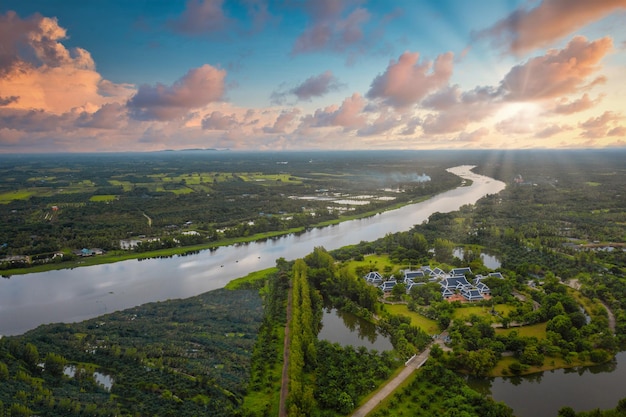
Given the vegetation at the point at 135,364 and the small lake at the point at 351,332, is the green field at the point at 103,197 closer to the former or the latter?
the vegetation at the point at 135,364

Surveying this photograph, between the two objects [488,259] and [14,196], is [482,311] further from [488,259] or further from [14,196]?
[14,196]

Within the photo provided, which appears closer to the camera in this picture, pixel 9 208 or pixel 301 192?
Result: pixel 9 208

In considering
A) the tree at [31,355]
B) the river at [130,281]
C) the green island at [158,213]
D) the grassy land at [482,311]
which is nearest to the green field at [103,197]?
the green island at [158,213]

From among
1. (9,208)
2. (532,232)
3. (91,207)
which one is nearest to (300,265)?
(532,232)

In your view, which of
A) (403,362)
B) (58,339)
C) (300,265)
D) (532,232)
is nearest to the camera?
(403,362)

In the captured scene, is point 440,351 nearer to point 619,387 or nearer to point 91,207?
point 619,387

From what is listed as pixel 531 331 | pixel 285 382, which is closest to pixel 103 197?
pixel 285 382

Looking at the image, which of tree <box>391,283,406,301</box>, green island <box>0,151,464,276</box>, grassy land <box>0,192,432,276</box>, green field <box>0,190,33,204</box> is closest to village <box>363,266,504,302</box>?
tree <box>391,283,406,301</box>
